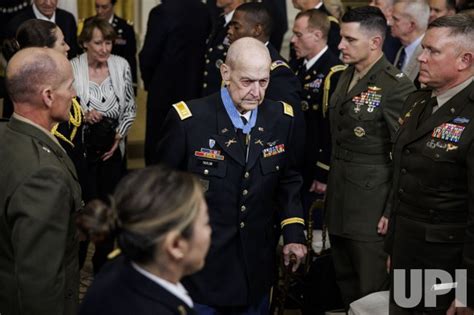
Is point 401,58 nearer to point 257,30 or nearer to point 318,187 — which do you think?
point 318,187

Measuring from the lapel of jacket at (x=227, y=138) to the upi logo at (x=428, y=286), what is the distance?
2.53 ft

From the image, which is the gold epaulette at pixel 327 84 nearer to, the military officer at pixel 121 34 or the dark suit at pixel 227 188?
the dark suit at pixel 227 188

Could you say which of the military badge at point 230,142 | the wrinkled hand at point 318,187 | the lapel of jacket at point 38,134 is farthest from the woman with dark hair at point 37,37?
the wrinkled hand at point 318,187

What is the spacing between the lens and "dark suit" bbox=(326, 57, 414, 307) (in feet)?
13.2

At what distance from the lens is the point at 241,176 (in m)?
3.18

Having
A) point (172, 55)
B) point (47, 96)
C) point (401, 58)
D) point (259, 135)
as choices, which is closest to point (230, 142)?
point (259, 135)

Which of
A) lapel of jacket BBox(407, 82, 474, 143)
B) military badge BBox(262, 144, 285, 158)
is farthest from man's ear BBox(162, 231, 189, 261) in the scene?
lapel of jacket BBox(407, 82, 474, 143)

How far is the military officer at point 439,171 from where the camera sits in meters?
3.00

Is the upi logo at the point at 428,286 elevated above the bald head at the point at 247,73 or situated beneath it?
situated beneath

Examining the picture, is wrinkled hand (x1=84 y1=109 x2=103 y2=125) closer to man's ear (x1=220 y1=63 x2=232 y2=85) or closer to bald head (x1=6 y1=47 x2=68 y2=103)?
man's ear (x1=220 y1=63 x2=232 y2=85)

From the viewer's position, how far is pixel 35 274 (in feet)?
8.29

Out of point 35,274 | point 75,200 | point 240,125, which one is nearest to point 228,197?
point 240,125

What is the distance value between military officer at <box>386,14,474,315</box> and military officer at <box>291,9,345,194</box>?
1693 mm

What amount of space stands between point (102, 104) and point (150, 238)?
3.11 metres
